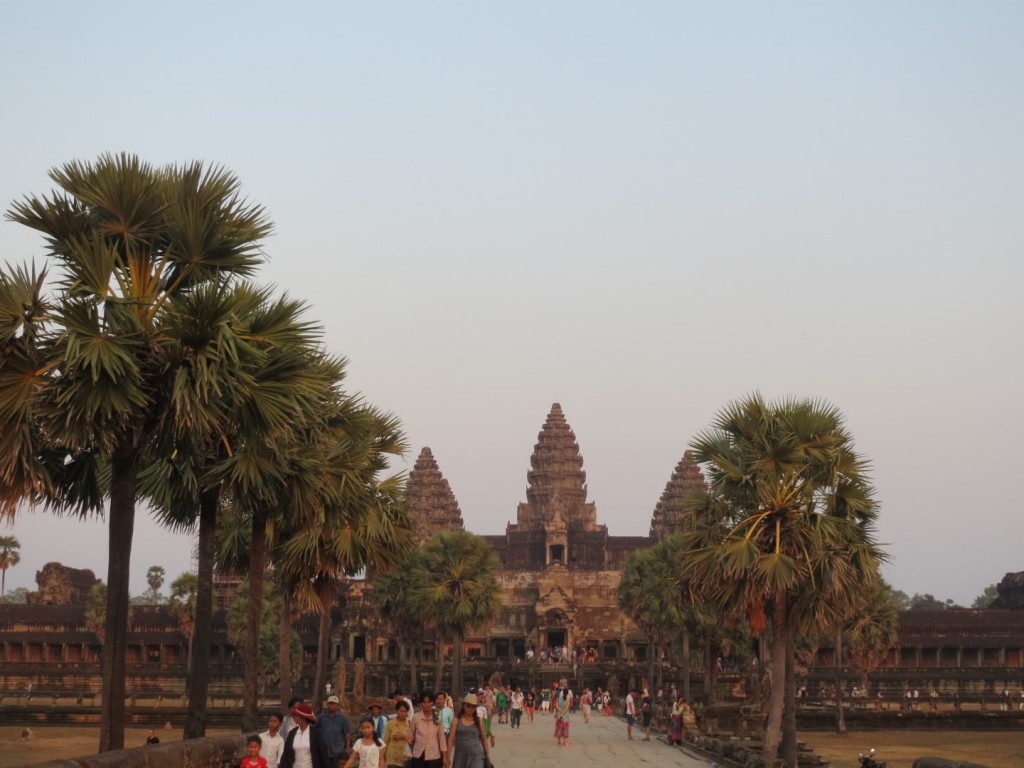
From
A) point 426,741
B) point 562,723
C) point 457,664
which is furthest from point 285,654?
point 457,664

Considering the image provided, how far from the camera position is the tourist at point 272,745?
14.9 metres

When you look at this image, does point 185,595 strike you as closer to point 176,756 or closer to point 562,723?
point 562,723

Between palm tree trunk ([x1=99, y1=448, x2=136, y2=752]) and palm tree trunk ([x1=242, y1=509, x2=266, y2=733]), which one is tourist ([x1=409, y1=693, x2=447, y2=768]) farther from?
palm tree trunk ([x1=242, y1=509, x2=266, y2=733])

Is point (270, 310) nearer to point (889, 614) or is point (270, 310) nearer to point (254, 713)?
point (254, 713)

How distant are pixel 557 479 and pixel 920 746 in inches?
3716

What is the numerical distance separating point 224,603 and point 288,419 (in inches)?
3034

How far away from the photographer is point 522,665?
77.5 m

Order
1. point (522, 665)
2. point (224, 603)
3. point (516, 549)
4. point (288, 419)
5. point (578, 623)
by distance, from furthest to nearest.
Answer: point (516, 549) → point (578, 623) → point (224, 603) → point (522, 665) → point (288, 419)

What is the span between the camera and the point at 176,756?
1512 cm

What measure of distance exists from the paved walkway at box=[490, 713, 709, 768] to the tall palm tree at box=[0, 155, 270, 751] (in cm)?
1333

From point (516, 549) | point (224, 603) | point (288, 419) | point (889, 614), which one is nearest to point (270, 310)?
point (288, 419)

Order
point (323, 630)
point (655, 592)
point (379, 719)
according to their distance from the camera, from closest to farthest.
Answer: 1. point (379, 719)
2. point (323, 630)
3. point (655, 592)

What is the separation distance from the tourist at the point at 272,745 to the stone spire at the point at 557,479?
397ft

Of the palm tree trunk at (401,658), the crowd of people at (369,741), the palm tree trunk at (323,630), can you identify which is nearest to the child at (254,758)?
the crowd of people at (369,741)
